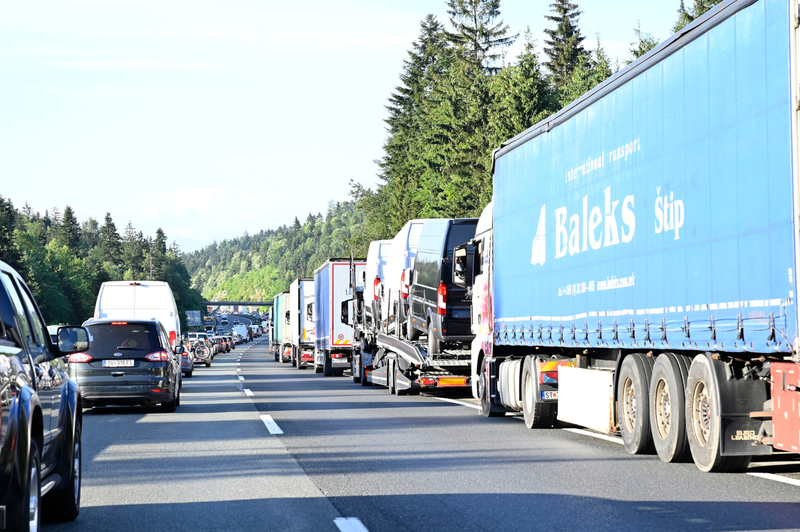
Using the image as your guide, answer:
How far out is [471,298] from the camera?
20.0m

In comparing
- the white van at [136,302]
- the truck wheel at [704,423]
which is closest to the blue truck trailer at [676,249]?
the truck wheel at [704,423]

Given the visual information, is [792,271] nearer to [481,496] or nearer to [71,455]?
[481,496]

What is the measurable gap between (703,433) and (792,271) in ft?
7.98

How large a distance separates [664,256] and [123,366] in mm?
10931

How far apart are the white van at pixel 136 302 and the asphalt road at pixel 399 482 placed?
13.2m

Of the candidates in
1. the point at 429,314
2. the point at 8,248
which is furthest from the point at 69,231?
the point at 429,314

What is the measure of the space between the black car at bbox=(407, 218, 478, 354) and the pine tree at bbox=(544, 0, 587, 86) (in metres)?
59.9

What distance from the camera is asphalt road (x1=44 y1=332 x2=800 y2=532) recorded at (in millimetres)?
7898

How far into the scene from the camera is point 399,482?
988 centimetres

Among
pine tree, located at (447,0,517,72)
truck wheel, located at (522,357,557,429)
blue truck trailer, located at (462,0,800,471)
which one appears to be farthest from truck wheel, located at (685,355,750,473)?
pine tree, located at (447,0,517,72)

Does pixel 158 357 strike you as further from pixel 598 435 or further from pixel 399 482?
pixel 399 482

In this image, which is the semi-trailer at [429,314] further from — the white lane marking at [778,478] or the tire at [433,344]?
the white lane marking at [778,478]

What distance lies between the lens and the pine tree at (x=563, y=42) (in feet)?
264

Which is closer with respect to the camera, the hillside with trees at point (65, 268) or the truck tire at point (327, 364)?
the truck tire at point (327, 364)
